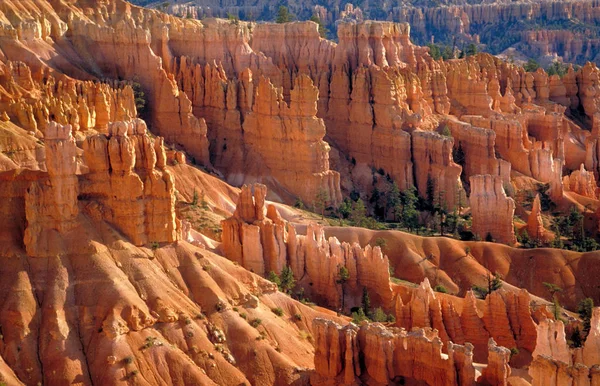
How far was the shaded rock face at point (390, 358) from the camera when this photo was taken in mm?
53438

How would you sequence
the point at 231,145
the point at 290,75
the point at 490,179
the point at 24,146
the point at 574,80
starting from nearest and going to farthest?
the point at 24,146
the point at 490,179
the point at 231,145
the point at 290,75
the point at 574,80

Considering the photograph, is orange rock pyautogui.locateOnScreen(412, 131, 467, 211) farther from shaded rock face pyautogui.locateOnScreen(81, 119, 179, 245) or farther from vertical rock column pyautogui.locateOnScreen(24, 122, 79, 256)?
vertical rock column pyautogui.locateOnScreen(24, 122, 79, 256)

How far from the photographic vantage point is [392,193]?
324 feet

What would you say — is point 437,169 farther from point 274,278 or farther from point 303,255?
point 274,278

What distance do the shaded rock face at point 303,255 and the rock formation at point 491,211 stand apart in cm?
1861

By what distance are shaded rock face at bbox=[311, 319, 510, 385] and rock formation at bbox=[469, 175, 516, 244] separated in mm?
33871

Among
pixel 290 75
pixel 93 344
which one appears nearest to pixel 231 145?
pixel 290 75

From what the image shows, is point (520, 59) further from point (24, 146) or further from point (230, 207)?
point (24, 146)

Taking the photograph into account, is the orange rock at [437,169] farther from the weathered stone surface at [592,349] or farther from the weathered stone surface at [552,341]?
the weathered stone surface at [592,349]

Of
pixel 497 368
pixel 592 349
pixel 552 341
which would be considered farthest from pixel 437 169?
pixel 497 368

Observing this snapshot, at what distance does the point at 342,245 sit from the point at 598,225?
2853 cm

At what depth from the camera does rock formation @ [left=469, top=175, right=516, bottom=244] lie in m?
89.9

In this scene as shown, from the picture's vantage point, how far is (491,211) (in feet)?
296

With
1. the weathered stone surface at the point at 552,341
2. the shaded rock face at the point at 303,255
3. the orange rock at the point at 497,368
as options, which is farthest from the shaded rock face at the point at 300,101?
the orange rock at the point at 497,368
